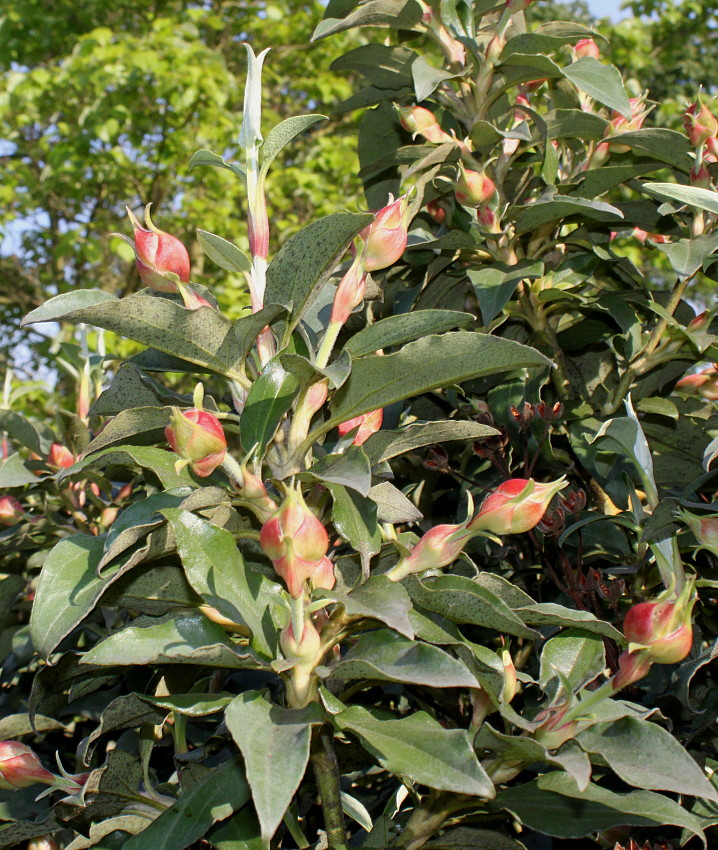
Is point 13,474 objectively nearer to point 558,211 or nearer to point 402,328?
point 402,328

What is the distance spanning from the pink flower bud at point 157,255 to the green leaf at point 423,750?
44 cm

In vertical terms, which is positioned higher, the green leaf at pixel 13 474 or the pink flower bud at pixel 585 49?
the pink flower bud at pixel 585 49

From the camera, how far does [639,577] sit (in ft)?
3.27

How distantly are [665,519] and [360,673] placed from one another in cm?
39

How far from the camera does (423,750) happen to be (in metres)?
0.64

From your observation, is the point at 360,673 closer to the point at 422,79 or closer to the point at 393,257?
the point at 393,257

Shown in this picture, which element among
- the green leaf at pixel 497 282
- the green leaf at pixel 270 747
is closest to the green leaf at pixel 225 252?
the green leaf at pixel 497 282

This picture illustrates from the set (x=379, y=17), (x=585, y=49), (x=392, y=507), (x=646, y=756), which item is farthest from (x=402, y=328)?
(x=585, y=49)

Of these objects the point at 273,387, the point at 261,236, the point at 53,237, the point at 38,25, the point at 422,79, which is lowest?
the point at 53,237

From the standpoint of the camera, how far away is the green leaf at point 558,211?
1.01 meters

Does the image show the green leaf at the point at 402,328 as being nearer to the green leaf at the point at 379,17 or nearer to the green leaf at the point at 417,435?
the green leaf at the point at 417,435

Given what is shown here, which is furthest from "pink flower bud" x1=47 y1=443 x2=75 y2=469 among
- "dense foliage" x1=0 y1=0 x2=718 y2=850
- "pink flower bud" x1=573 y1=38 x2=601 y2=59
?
"pink flower bud" x1=573 y1=38 x2=601 y2=59

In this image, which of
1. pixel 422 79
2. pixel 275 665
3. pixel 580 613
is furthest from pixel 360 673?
pixel 422 79

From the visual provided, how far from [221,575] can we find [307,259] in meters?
0.29
